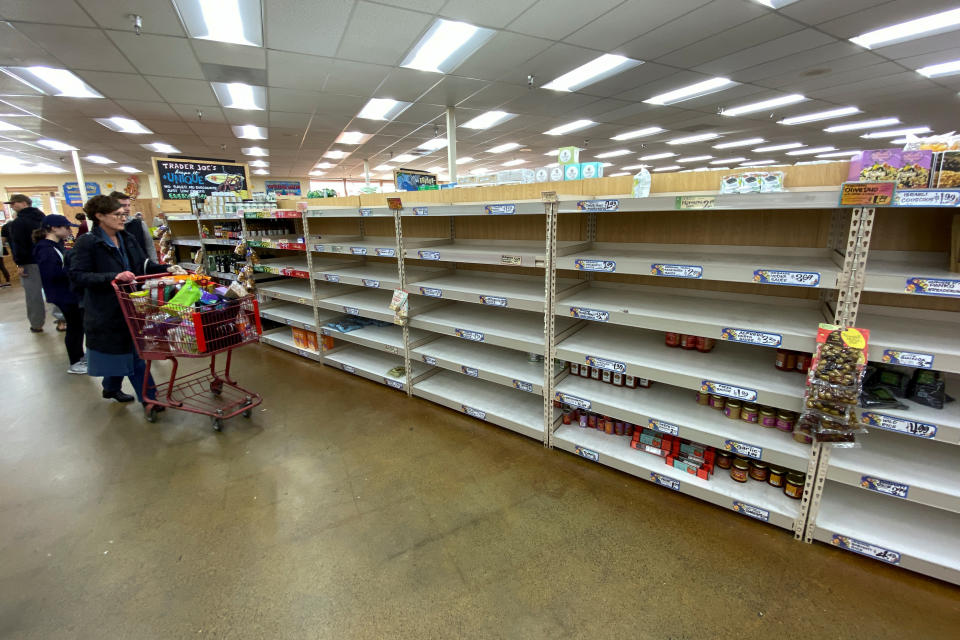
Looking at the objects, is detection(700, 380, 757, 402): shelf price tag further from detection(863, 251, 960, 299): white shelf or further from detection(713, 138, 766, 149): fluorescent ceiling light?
detection(713, 138, 766, 149): fluorescent ceiling light

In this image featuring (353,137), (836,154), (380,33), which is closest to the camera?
(380,33)

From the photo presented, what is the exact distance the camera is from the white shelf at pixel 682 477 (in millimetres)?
1911

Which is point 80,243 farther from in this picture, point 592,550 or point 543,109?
point 543,109

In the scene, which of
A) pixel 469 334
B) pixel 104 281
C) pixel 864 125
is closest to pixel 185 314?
pixel 104 281

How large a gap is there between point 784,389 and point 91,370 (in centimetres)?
456

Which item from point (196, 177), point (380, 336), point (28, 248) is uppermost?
point (196, 177)

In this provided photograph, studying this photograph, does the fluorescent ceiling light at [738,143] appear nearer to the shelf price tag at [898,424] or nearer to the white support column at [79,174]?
the shelf price tag at [898,424]

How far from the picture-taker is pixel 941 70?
5352mm

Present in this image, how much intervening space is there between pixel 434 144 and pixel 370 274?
7681 mm

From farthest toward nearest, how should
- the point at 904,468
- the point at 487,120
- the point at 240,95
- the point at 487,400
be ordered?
the point at 487,120
the point at 240,95
the point at 487,400
the point at 904,468

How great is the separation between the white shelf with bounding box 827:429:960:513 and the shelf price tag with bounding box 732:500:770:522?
356 millimetres

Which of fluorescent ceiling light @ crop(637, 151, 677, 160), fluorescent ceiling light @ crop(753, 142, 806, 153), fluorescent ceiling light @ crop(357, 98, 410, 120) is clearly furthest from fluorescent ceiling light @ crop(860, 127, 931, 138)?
fluorescent ceiling light @ crop(357, 98, 410, 120)

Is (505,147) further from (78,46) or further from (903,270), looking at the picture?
(903,270)

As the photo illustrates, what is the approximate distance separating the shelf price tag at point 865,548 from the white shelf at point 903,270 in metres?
1.08
